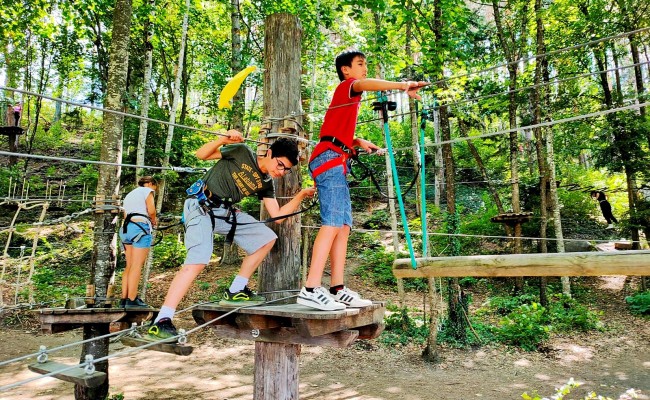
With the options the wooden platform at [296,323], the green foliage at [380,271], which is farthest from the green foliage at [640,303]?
the wooden platform at [296,323]

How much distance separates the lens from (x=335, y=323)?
2.79 m

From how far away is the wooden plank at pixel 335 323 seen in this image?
8.80 feet

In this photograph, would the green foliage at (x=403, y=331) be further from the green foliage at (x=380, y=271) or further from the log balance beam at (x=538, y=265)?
the log balance beam at (x=538, y=265)

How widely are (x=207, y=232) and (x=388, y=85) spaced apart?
1.48 m

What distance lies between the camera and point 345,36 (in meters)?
11.8

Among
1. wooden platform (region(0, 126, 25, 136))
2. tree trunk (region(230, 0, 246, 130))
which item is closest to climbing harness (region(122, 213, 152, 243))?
tree trunk (region(230, 0, 246, 130))

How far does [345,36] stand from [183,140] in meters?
5.08

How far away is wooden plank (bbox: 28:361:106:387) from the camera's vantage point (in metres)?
2.34

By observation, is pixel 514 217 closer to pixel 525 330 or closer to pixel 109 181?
pixel 525 330

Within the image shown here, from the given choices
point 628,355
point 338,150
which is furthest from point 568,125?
point 338,150

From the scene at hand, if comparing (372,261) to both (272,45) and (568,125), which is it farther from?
(272,45)

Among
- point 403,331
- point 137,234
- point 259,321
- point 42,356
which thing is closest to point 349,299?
point 259,321

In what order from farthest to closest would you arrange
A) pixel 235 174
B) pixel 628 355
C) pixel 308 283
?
1. pixel 628 355
2. pixel 235 174
3. pixel 308 283

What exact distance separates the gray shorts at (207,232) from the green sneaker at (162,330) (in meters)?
0.38
